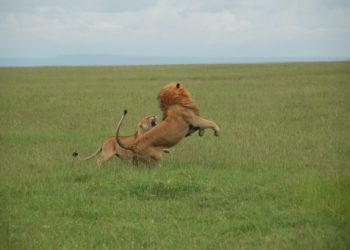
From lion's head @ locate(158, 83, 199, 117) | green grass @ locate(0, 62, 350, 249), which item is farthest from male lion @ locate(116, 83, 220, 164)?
green grass @ locate(0, 62, 350, 249)

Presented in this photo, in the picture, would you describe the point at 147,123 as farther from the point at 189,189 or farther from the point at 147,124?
the point at 189,189

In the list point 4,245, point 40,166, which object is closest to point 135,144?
point 40,166

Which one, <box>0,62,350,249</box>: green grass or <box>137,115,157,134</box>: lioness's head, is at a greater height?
<box>137,115,157,134</box>: lioness's head

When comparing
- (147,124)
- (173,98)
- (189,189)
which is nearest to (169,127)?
(173,98)

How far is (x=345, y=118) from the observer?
14.4 metres

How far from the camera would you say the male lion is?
A: 9.45m

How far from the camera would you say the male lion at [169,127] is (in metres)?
9.45

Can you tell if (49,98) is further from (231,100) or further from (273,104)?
(273,104)

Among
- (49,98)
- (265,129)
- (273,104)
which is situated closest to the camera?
(265,129)

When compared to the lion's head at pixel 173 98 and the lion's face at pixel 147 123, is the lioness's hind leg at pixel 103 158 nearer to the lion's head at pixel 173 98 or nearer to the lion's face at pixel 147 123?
the lion's face at pixel 147 123

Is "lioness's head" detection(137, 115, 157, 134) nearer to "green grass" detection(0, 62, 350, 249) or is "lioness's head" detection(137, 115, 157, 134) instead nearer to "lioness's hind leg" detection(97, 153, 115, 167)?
"green grass" detection(0, 62, 350, 249)

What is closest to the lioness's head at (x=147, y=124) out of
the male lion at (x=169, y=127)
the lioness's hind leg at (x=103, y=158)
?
the male lion at (x=169, y=127)

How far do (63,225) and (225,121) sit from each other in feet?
27.8

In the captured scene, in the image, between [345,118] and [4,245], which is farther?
[345,118]
